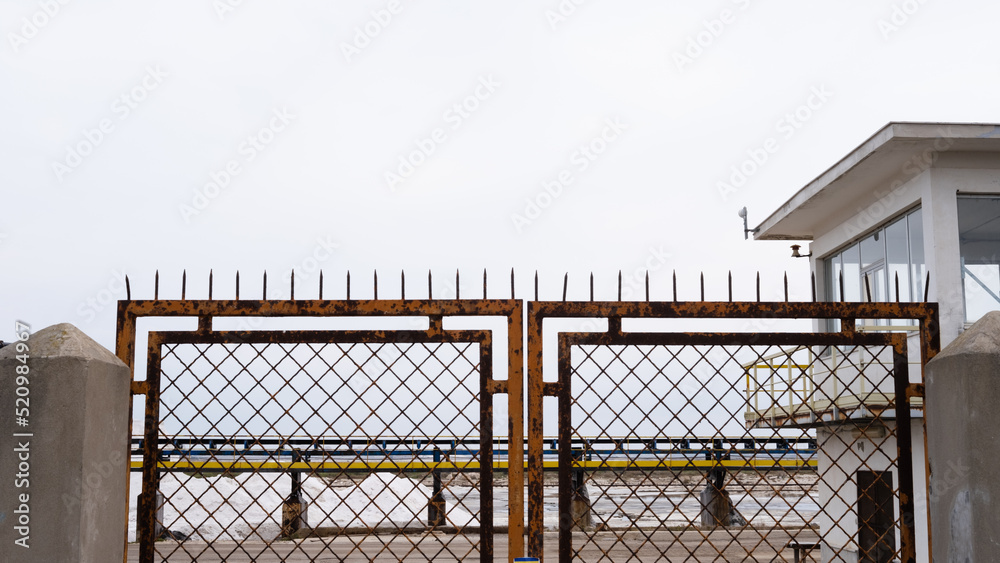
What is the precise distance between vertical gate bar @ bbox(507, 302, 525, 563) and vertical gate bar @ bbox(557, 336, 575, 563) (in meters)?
0.20

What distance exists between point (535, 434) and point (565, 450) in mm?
171

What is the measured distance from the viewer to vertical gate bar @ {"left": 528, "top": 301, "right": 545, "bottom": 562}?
4262 millimetres

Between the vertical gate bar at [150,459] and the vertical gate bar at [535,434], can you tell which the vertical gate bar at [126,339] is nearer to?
the vertical gate bar at [150,459]

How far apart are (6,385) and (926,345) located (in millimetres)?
4597

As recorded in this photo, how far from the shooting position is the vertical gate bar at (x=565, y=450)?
4.30 meters

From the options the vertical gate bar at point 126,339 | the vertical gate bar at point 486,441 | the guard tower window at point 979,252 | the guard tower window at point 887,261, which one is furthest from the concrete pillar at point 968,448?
the guard tower window at point 979,252

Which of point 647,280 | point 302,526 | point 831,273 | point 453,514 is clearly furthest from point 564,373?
point 453,514

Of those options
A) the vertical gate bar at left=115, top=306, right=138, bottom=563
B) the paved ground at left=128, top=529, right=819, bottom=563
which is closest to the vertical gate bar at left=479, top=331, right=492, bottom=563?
the vertical gate bar at left=115, top=306, right=138, bottom=563

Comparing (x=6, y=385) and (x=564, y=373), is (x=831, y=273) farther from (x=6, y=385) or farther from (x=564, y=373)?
(x=6, y=385)

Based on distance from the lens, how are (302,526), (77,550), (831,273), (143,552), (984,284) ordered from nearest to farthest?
(77,550), (143,552), (984,284), (831,273), (302,526)

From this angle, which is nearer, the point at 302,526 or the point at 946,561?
the point at 946,561

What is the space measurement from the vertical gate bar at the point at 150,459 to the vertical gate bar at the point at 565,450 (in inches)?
80.5

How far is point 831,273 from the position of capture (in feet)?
53.6

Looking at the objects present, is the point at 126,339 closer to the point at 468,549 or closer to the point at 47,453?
the point at 47,453
